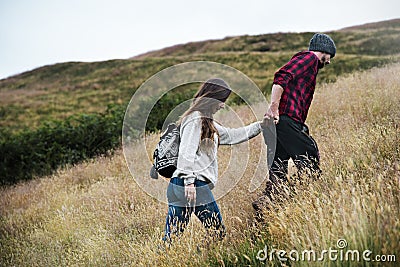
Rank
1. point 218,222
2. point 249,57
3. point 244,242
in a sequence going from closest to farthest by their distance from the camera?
point 244,242 < point 218,222 < point 249,57

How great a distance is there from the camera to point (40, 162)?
1219 centimetres

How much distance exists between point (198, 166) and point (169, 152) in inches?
11.8

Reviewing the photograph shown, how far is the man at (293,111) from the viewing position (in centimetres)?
393

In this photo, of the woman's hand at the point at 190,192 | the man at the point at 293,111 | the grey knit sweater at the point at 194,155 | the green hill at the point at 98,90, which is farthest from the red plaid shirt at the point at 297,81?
the green hill at the point at 98,90

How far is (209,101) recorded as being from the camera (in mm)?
3666

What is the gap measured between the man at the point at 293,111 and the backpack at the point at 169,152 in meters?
0.93

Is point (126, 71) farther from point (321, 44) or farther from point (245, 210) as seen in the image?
point (321, 44)

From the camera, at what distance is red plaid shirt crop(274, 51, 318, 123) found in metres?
3.97

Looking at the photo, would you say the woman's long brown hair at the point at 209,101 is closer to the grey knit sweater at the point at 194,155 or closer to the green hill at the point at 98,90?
the grey knit sweater at the point at 194,155

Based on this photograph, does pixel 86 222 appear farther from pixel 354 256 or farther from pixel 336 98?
pixel 336 98

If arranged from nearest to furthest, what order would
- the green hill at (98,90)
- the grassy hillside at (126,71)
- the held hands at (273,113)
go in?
A: 1. the held hands at (273,113)
2. the green hill at (98,90)
3. the grassy hillside at (126,71)

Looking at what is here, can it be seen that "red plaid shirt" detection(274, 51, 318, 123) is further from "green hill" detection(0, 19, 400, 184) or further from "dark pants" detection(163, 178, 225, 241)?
"green hill" detection(0, 19, 400, 184)

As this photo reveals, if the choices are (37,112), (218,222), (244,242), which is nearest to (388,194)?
(244,242)

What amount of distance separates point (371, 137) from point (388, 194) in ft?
5.24
